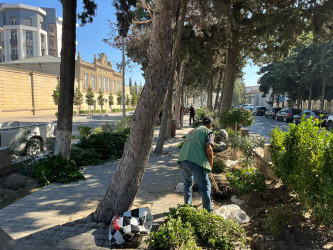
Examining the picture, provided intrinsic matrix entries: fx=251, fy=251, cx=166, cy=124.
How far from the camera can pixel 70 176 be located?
6.25 meters

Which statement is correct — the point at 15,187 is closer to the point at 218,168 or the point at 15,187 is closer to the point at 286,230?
the point at 218,168

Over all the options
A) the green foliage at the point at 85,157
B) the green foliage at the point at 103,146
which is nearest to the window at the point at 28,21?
the green foliage at the point at 103,146

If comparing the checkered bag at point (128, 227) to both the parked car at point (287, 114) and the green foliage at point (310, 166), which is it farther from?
the parked car at point (287, 114)

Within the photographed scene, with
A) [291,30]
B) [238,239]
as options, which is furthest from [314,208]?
[291,30]

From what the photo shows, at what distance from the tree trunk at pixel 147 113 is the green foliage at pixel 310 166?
2.29 metres

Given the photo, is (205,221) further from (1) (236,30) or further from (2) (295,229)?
(1) (236,30)

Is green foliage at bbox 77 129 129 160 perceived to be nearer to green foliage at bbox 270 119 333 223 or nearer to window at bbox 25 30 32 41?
green foliage at bbox 270 119 333 223

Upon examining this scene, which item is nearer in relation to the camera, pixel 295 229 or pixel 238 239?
pixel 238 239

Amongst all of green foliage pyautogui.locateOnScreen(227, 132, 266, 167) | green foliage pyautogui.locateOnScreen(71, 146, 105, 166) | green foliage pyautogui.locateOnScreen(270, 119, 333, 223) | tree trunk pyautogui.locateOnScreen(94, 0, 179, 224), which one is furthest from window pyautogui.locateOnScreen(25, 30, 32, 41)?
green foliage pyautogui.locateOnScreen(270, 119, 333, 223)

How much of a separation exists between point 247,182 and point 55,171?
4.61 meters

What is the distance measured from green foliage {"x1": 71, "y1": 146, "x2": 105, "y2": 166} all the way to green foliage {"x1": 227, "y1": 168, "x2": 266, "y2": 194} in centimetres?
470

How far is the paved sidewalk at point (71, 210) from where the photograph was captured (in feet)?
11.2

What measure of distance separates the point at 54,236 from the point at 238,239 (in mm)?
2540

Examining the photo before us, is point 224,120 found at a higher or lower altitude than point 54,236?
higher
